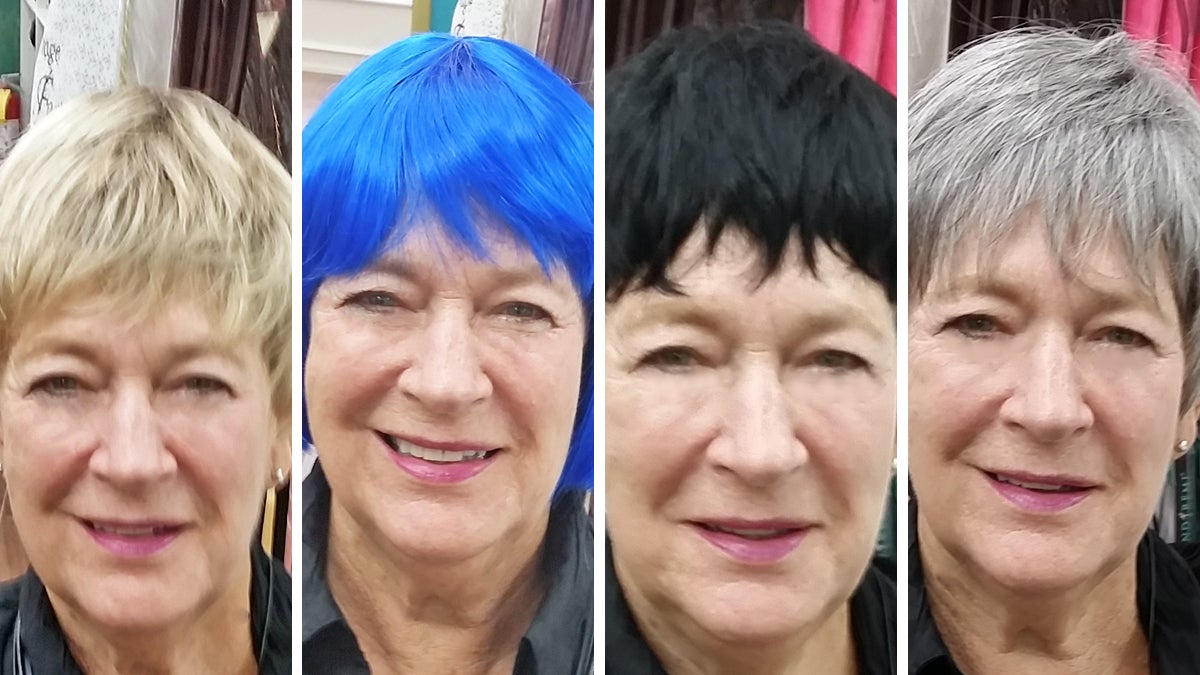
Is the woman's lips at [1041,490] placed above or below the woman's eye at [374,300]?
below

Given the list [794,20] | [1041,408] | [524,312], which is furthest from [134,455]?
[1041,408]

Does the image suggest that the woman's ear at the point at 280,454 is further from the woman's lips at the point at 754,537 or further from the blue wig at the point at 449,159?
the woman's lips at the point at 754,537

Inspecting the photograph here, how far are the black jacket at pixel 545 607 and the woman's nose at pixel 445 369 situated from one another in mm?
183

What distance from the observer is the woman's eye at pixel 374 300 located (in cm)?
151

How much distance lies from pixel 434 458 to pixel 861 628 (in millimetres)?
613

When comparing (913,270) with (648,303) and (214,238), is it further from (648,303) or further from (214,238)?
(214,238)

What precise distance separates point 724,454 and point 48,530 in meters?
0.87

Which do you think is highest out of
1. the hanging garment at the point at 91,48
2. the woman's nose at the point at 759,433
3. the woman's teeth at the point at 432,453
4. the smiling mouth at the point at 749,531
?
the hanging garment at the point at 91,48

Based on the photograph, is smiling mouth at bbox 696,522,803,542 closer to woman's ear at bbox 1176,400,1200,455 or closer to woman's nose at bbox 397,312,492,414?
woman's nose at bbox 397,312,492,414

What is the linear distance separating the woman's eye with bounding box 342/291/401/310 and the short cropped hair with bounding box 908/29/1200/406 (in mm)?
673

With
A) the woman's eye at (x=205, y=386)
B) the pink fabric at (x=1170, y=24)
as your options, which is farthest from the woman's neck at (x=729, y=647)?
the pink fabric at (x=1170, y=24)

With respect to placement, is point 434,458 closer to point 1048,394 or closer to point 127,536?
point 127,536

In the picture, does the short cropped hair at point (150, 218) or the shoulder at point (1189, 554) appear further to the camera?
the shoulder at point (1189, 554)

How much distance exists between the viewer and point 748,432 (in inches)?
59.3
